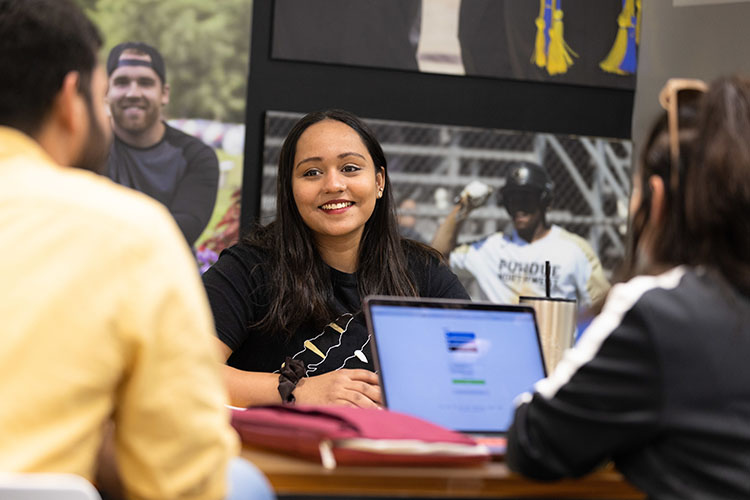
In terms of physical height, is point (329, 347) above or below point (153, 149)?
below

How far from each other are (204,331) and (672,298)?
0.58 meters

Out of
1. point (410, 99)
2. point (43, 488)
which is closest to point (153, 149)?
point (410, 99)

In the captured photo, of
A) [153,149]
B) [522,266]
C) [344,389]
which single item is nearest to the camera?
[344,389]

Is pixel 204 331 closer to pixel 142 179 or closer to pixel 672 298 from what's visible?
pixel 672 298

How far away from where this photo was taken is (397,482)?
1.31m

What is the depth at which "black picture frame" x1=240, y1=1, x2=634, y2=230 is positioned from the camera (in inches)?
157

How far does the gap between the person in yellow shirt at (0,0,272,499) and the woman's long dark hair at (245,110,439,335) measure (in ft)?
4.44

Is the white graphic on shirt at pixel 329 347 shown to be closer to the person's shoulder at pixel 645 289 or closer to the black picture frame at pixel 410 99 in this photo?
the person's shoulder at pixel 645 289

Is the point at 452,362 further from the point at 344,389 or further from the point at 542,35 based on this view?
the point at 542,35

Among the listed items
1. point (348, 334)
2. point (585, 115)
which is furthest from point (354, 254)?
point (585, 115)

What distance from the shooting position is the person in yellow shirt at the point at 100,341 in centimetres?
102

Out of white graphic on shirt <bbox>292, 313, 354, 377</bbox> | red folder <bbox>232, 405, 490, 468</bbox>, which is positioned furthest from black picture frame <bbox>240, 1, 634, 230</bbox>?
red folder <bbox>232, 405, 490, 468</bbox>

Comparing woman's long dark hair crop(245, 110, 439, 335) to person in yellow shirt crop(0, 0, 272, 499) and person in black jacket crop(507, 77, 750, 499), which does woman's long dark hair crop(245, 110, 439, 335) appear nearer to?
person in black jacket crop(507, 77, 750, 499)

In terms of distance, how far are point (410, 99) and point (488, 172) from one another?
0.45 meters
